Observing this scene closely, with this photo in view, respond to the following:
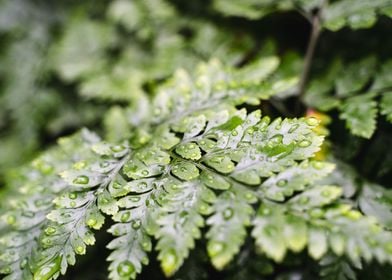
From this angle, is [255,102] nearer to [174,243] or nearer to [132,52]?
[174,243]

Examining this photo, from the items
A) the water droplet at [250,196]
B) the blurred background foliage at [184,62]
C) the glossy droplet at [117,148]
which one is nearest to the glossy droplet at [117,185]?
the glossy droplet at [117,148]

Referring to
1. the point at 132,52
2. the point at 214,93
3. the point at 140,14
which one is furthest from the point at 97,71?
the point at 214,93

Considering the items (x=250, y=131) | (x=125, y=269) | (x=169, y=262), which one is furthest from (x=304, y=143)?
(x=125, y=269)

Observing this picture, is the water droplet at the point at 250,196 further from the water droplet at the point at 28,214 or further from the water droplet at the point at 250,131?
the water droplet at the point at 28,214

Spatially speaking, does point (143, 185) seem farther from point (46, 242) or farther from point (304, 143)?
point (304, 143)

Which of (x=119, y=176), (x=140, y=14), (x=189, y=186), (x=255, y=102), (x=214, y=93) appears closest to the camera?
(x=189, y=186)

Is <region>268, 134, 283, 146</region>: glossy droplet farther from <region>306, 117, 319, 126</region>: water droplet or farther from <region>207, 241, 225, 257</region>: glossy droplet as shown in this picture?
<region>207, 241, 225, 257</region>: glossy droplet
